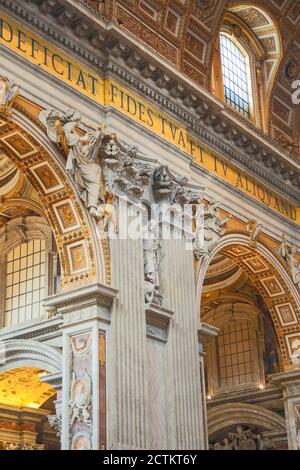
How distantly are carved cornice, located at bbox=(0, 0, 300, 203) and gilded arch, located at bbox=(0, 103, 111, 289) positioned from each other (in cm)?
166

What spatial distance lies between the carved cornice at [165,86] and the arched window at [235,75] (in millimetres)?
1006

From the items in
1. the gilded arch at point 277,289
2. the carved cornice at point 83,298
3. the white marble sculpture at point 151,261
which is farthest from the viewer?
the gilded arch at point 277,289

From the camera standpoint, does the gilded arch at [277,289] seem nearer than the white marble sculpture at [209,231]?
No

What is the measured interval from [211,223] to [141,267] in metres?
2.48

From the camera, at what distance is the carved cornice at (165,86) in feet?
41.5

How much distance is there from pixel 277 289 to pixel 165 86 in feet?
16.2

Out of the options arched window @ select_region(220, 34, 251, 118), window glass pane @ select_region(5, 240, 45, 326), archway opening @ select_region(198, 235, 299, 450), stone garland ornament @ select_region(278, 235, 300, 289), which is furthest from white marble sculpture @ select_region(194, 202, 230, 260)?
arched window @ select_region(220, 34, 251, 118)

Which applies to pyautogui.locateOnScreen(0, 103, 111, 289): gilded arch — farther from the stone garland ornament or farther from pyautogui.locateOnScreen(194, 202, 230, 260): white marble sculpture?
the stone garland ornament

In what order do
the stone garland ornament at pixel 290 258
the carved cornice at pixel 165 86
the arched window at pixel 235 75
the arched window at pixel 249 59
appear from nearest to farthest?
the carved cornice at pixel 165 86, the stone garland ornament at pixel 290 258, the arched window at pixel 235 75, the arched window at pixel 249 59

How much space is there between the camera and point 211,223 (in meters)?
15.0

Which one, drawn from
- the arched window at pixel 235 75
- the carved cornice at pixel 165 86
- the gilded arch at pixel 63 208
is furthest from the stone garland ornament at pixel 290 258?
the gilded arch at pixel 63 208

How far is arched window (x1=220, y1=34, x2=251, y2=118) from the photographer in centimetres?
1766

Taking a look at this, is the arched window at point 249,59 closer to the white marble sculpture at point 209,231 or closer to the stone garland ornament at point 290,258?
the stone garland ornament at point 290,258

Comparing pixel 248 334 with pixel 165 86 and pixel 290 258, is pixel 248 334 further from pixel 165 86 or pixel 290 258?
pixel 165 86
